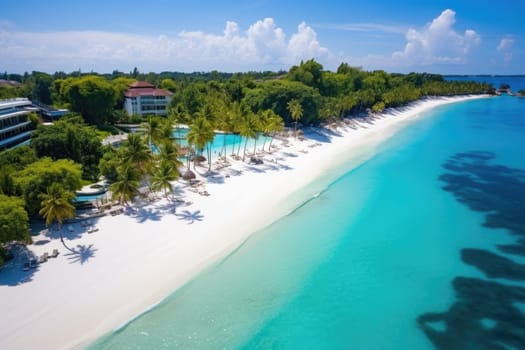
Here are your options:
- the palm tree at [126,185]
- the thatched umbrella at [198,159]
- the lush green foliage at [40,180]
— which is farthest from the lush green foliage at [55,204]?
the thatched umbrella at [198,159]

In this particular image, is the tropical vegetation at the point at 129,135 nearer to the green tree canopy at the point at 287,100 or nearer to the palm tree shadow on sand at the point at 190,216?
the green tree canopy at the point at 287,100

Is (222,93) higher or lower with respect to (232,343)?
higher

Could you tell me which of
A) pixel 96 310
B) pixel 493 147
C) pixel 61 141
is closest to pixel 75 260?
pixel 96 310

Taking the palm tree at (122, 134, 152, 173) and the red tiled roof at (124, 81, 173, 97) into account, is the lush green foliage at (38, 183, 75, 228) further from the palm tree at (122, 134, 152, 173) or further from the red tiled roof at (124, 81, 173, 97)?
the red tiled roof at (124, 81, 173, 97)

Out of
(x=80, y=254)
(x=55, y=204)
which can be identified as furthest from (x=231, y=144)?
(x=80, y=254)

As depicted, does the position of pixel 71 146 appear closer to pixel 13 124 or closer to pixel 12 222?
pixel 13 124

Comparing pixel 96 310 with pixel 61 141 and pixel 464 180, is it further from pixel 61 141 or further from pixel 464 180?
pixel 464 180

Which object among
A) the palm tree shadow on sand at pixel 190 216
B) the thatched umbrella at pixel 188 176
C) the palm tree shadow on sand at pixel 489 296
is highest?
→ the thatched umbrella at pixel 188 176
